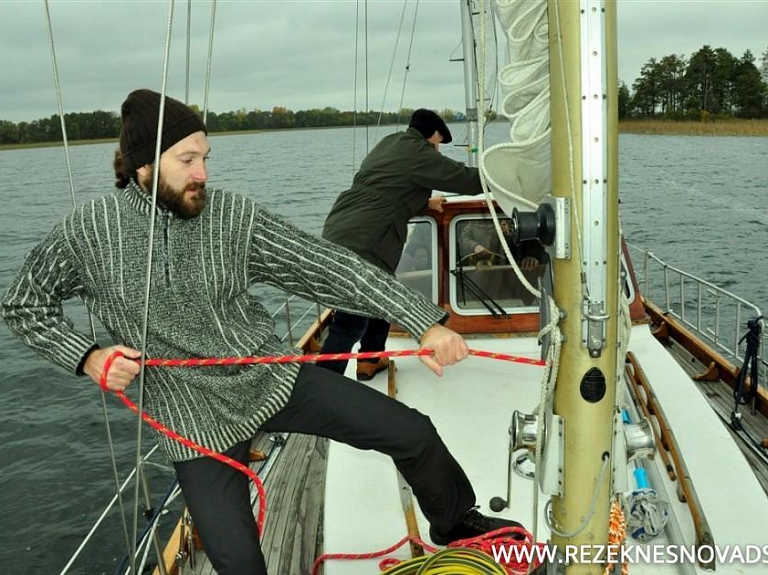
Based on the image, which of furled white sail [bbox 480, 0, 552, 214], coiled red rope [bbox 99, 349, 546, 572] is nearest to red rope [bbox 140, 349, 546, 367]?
coiled red rope [bbox 99, 349, 546, 572]

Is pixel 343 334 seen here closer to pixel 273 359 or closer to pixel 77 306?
pixel 273 359

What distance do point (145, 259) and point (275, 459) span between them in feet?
8.52

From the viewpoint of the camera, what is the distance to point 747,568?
269 centimetres

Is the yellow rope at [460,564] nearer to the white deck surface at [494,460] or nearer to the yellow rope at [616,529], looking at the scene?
the yellow rope at [616,529]

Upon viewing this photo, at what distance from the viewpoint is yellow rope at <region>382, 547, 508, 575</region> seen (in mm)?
2381

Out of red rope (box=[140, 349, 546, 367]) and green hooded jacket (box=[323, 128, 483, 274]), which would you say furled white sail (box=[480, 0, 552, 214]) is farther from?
green hooded jacket (box=[323, 128, 483, 274])

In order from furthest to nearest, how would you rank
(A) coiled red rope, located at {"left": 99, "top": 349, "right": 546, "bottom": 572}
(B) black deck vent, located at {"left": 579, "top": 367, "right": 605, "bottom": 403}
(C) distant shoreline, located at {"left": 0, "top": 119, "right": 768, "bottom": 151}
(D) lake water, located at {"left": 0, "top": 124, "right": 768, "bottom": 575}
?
(C) distant shoreline, located at {"left": 0, "top": 119, "right": 768, "bottom": 151} → (D) lake water, located at {"left": 0, "top": 124, "right": 768, "bottom": 575} → (A) coiled red rope, located at {"left": 99, "top": 349, "right": 546, "bottom": 572} → (B) black deck vent, located at {"left": 579, "top": 367, "right": 605, "bottom": 403}

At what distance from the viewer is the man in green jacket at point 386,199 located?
4.30 metres

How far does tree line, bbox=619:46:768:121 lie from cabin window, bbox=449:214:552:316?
63042 millimetres

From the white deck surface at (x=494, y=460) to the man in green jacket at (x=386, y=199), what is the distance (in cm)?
44

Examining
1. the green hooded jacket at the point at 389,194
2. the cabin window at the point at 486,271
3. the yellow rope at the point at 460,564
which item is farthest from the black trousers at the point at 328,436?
the cabin window at the point at 486,271

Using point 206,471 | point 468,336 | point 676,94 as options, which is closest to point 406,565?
point 206,471

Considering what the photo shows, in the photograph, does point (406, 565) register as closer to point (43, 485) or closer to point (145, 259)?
point (145, 259)

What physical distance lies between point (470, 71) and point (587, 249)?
4.15 metres
